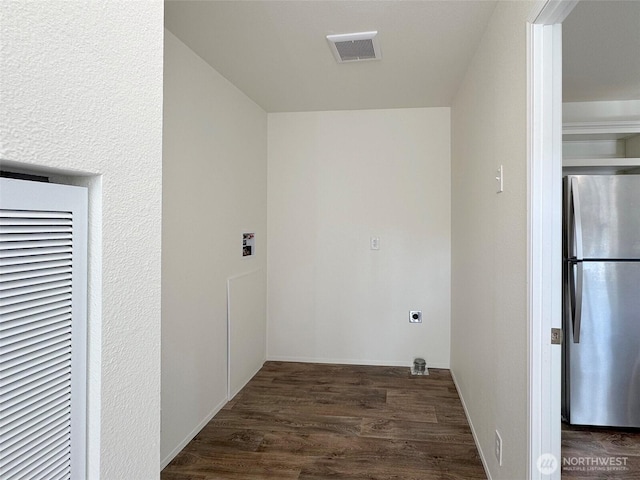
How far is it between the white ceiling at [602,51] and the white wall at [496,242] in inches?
19.8

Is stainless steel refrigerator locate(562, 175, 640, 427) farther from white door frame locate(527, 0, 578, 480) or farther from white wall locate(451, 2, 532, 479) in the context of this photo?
white door frame locate(527, 0, 578, 480)

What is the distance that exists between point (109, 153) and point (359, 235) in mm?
3097

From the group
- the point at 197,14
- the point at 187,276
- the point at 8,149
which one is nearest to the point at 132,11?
the point at 8,149

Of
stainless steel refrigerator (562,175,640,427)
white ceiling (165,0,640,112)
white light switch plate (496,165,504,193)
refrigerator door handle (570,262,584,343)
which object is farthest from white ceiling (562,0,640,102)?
refrigerator door handle (570,262,584,343)

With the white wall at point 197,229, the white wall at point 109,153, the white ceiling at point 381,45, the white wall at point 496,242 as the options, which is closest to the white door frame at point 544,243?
the white wall at point 496,242

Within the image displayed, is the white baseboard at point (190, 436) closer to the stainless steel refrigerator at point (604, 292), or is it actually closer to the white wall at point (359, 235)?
the white wall at point (359, 235)

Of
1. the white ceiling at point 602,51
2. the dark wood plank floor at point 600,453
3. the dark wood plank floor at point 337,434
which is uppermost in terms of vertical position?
the white ceiling at point 602,51

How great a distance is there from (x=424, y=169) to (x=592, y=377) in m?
2.10

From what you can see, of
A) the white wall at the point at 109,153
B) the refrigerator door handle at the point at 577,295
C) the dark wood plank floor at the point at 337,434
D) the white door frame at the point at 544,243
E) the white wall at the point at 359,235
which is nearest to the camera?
the white wall at the point at 109,153

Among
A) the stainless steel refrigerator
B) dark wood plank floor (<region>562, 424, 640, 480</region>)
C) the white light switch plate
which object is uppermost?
the white light switch plate

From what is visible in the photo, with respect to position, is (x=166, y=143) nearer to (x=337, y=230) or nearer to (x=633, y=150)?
(x=337, y=230)

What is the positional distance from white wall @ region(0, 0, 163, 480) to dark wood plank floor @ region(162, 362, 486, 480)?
1.34 meters

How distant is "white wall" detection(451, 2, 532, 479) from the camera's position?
5.12 ft

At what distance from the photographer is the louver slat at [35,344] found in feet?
2.15
